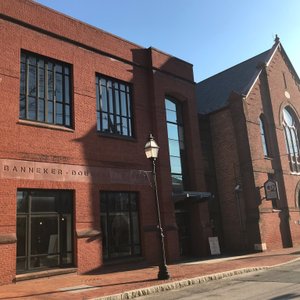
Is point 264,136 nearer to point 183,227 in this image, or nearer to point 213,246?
point 213,246

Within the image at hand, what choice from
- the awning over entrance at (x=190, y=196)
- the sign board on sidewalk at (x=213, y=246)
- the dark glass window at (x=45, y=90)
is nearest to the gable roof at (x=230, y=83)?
the awning over entrance at (x=190, y=196)

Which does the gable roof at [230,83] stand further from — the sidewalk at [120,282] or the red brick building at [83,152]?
the sidewalk at [120,282]

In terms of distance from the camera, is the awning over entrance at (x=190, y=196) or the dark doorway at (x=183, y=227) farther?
the dark doorway at (x=183, y=227)

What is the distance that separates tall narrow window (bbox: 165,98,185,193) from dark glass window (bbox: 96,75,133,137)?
115 inches

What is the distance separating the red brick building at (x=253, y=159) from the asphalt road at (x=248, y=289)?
984 cm

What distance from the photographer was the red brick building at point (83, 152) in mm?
14688

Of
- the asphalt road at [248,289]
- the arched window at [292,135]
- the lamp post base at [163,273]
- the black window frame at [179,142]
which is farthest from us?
the arched window at [292,135]

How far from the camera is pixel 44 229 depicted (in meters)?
15.0

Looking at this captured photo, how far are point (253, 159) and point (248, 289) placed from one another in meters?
14.1

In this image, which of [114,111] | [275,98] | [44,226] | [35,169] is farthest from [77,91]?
[275,98]

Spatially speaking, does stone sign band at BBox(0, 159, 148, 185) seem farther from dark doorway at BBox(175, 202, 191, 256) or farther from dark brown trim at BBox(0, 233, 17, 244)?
dark doorway at BBox(175, 202, 191, 256)

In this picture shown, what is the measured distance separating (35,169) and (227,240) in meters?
14.1

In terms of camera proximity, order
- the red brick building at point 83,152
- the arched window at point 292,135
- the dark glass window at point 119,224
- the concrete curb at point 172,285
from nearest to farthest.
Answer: the concrete curb at point 172,285 → the red brick building at point 83,152 → the dark glass window at point 119,224 → the arched window at point 292,135

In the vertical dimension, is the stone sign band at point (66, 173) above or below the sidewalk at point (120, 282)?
above
